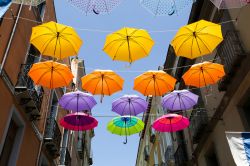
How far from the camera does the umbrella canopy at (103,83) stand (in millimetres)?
9406

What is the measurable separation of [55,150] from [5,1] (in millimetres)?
9623

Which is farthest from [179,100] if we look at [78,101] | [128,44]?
[78,101]

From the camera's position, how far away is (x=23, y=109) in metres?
11.6

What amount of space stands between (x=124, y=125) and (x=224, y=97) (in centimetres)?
418

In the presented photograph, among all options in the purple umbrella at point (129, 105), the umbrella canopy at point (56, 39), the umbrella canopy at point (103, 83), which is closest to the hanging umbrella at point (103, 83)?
the umbrella canopy at point (103, 83)

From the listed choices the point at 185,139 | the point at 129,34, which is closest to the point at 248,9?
the point at 129,34

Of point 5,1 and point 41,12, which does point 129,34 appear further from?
point 41,12

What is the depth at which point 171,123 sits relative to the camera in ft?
37.3

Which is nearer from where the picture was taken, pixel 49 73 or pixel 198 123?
pixel 49 73

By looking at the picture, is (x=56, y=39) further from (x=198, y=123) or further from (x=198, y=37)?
(x=198, y=123)

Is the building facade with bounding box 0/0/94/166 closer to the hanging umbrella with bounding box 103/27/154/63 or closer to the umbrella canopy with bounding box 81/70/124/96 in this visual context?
the umbrella canopy with bounding box 81/70/124/96

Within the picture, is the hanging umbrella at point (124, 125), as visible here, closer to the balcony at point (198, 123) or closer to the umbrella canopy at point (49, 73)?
the balcony at point (198, 123)

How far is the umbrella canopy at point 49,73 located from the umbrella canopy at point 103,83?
2.28ft

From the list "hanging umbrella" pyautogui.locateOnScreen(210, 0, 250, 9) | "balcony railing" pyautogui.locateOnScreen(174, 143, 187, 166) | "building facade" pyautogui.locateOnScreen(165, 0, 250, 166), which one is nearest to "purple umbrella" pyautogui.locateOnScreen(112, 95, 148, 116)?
"building facade" pyautogui.locateOnScreen(165, 0, 250, 166)
